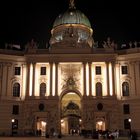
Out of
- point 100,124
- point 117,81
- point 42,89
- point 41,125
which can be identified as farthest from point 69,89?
point 117,81

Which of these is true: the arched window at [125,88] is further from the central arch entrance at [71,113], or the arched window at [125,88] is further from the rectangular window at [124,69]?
the central arch entrance at [71,113]

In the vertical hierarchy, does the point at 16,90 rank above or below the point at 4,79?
below

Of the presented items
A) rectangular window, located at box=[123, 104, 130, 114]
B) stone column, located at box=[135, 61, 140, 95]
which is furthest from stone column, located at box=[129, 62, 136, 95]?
rectangular window, located at box=[123, 104, 130, 114]

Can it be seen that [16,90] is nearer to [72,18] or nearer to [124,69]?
[72,18]

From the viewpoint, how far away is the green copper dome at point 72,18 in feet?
257

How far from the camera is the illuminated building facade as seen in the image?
6506 cm

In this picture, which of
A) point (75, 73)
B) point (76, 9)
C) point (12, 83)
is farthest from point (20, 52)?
point (76, 9)

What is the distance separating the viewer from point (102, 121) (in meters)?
65.6

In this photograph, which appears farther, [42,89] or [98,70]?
[98,70]

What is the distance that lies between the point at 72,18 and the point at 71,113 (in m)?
23.7

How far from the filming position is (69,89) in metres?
67.1

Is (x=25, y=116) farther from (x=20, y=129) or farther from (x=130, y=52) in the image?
(x=130, y=52)

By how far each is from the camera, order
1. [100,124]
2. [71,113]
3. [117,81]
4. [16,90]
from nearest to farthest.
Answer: [100,124], [71,113], [117,81], [16,90]

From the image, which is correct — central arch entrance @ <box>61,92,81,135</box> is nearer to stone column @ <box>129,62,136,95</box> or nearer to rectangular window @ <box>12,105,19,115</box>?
rectangular window @ <box>12,105,19,115</box>
